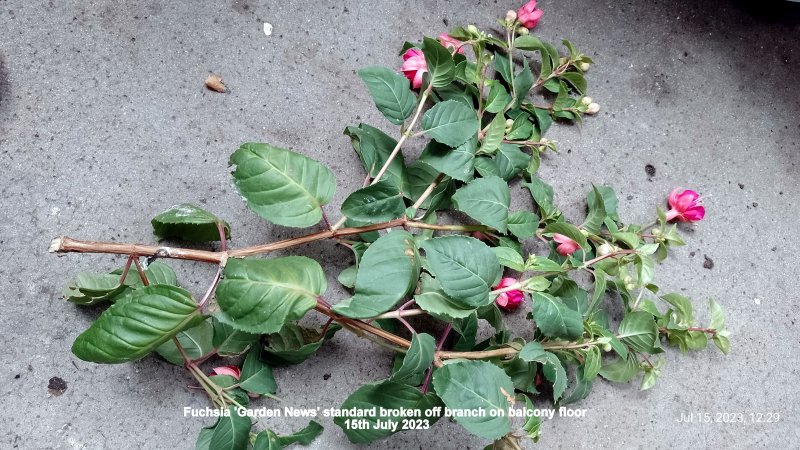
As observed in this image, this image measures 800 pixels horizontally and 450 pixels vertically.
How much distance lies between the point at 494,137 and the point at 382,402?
17.4 inches

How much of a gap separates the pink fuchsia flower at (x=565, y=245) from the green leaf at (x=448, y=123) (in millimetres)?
228

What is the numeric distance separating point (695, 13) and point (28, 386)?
1.34 meters

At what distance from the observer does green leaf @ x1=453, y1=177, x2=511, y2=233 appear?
3.00ft

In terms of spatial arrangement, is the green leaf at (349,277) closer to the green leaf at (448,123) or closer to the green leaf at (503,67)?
the green leaf at (448,123)

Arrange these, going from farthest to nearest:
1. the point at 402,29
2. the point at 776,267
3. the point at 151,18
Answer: the point at 776,267 → the point at 402,29 → the point at 151,18

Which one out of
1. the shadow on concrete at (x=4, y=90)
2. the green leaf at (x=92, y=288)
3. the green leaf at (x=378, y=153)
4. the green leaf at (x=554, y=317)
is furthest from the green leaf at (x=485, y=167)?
the shadow on concrete at (x=4, y=90)

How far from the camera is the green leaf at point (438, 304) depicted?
2.69 feet

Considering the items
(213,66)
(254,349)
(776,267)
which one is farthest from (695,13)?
(254,349)

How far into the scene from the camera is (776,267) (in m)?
1.23

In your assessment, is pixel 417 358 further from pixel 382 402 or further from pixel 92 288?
pixel 92 288

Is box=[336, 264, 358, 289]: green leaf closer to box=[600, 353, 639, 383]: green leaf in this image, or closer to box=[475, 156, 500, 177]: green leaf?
box=[475, 156, 500, 177]: green leaf

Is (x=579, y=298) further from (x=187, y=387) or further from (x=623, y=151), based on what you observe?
(x=187, y=387)

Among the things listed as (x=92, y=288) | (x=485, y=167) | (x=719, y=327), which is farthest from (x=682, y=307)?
(x=92, y=288)

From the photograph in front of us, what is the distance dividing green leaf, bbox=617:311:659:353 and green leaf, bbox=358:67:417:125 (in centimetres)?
49
